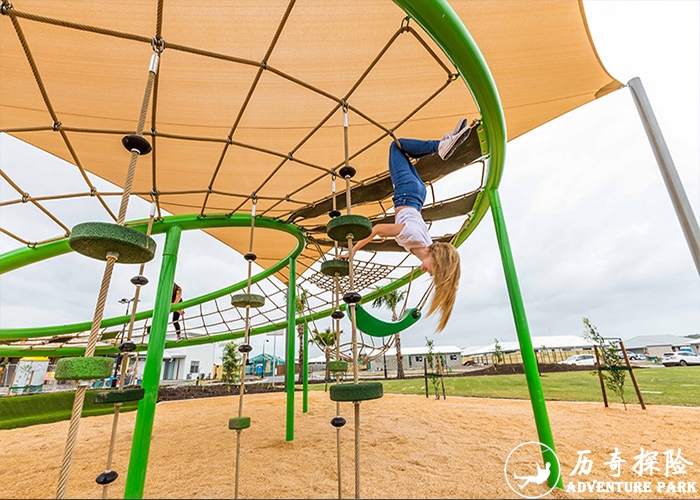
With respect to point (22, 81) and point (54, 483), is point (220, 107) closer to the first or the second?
point (22, 81)

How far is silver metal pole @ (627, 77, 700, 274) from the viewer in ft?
7.33

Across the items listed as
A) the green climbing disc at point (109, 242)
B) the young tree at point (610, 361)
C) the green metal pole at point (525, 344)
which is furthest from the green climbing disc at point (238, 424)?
the young tree at point (610, 361)

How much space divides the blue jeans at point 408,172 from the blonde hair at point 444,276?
52 cm

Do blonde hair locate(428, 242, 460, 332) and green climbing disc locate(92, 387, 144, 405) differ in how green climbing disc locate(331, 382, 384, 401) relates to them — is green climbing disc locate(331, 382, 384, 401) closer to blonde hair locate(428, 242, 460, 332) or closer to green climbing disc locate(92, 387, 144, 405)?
green climbing disc locate(92, 387, 144, 405)

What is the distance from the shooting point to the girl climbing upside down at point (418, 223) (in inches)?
118

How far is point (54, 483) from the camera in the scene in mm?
3289

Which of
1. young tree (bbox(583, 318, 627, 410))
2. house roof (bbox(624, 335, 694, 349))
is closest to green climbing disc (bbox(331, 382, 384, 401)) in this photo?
young tree (bbox(583, 318, 627, 410))

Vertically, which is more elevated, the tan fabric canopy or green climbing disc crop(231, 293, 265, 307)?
the tan fabric canopy

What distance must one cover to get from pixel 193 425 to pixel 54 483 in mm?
2851

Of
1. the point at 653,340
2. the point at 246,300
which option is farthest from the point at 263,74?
the point at 653,340

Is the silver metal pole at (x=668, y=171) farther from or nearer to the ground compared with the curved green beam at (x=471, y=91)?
nearer to the ground

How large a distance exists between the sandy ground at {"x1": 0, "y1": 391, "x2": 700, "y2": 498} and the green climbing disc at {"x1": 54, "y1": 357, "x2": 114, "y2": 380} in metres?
Answer: 2.11

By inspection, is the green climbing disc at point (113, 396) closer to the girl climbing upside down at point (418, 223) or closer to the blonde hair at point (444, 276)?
the girl climbing upside down at point (418, 223)

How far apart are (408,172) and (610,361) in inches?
293
